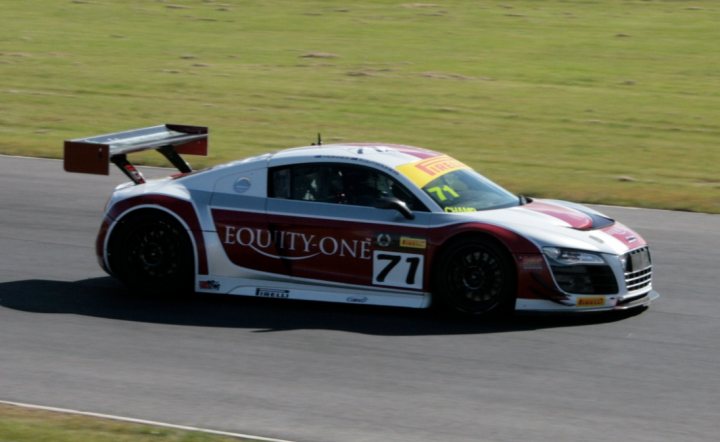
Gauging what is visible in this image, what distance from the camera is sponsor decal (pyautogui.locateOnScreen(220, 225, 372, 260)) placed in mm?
10492

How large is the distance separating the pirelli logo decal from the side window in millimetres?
163

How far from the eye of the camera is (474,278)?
404 inches

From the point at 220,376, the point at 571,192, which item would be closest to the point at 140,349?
the point at 220,376

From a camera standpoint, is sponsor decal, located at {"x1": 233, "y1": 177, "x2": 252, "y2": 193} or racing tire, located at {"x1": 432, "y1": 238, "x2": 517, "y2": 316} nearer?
racing tire, located at {"x1": 432, "y1": 238, "x2": 517, "y2": 316}

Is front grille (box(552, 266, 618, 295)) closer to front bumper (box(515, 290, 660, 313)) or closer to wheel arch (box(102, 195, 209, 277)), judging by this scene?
front bumper (box(515, 290, 660, 313))

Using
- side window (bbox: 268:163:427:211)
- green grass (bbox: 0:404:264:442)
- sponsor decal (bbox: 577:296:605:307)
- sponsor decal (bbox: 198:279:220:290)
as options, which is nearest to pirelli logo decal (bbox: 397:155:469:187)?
side window (bbox: 268:163:427:211)

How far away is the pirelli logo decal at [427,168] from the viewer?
10625 millimetres

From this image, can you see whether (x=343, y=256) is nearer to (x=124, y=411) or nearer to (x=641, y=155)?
(x=124, y=411)

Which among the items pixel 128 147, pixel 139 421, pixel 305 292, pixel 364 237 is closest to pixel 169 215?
pixel 128 147

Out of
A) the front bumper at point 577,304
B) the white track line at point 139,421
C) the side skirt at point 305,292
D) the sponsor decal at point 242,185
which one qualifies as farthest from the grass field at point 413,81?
the white track line at point 139,421

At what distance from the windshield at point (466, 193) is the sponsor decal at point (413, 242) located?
0.35 metres

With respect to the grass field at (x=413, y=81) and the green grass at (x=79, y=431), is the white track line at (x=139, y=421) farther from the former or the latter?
the grass field at (x=413, y=81)

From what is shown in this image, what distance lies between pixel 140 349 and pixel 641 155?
1216 cm

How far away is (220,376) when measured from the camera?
8.85 m
